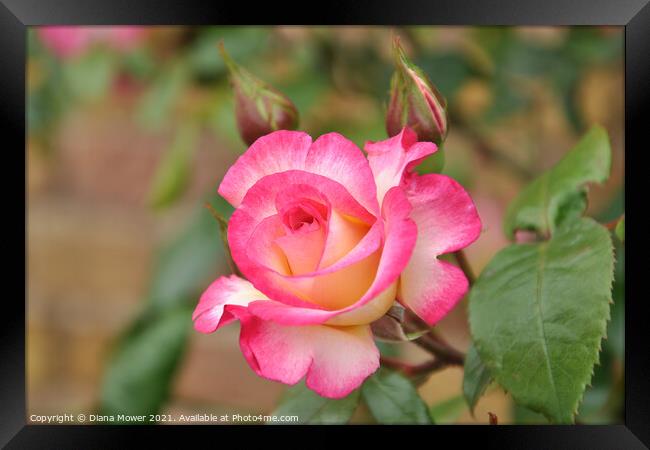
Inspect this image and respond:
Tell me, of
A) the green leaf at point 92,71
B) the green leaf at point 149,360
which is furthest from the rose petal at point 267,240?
the green leaf at point 92,71

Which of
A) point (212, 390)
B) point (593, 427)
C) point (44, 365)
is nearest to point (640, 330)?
point (593, 427)

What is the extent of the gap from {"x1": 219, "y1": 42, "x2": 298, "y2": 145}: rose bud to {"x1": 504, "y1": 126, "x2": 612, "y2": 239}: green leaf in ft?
0.50

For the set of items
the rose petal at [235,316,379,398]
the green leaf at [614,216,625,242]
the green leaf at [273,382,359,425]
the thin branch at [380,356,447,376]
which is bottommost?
the green leaf at [273,382,359,425]

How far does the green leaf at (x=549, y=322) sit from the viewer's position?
13.8 inches

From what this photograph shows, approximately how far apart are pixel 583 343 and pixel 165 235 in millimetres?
804

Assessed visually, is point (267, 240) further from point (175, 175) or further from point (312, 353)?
point (175, 175)

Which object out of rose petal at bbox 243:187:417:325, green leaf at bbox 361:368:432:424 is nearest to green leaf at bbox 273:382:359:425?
green leaf at bbox 361:368:432:424

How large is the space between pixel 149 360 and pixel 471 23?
1.50 ft

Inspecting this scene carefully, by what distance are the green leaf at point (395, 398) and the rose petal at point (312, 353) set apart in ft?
0.25

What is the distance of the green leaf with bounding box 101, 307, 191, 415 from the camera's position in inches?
26.3

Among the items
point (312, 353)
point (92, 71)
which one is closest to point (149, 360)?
point (92, 71)

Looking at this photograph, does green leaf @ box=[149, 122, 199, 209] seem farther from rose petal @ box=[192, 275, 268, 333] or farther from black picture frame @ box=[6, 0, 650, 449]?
rose petal @ box=[192, 275, 268, 333]

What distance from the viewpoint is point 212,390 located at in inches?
40.3

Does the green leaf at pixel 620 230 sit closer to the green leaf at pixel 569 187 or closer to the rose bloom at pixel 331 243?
the green leaf at pixel 569 187
